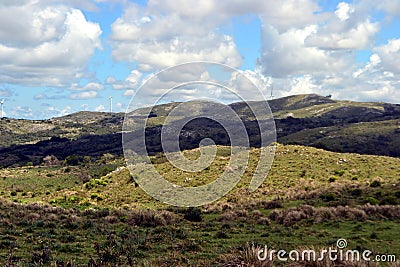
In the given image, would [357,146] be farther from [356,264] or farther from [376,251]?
[356,264]

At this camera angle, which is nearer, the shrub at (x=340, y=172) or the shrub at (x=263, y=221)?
the shrub at (x=263, y=221)

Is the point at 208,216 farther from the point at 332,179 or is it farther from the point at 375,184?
the point at 332,179

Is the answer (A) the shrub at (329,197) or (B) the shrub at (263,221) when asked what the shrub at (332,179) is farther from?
(B) the shrub at (263,221)

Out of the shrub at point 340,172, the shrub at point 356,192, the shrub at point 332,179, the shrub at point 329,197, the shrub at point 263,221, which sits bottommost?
the shrub at point 263,221

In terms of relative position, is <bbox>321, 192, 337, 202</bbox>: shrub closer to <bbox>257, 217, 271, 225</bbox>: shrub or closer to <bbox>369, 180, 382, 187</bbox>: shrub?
<bbox>369, 180, 382, 187</bbox>: shrub

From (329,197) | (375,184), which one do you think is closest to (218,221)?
(329,197)

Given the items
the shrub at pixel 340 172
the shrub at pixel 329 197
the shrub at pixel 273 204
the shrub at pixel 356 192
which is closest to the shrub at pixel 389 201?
the shrub at pixel 356 192

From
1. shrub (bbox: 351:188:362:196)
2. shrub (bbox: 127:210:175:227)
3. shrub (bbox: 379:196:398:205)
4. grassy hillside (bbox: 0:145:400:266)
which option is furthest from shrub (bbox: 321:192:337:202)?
shrub (bbox: 127:210:175:227)

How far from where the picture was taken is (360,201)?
3472 cm

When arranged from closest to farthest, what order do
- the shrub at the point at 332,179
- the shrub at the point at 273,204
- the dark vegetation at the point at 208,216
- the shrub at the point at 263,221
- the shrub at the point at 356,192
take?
the dark vegetation at the point at 208,216, the shrub at the point at 263,221, the shrub at the point at 273,204, the shrub at the point at 356,192, the shrub at the point at 332,179

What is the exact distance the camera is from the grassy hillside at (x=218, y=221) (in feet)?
51.7

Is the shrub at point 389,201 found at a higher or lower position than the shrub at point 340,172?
lower

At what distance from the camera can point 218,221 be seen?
29.9 m

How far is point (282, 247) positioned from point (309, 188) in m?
27.8
